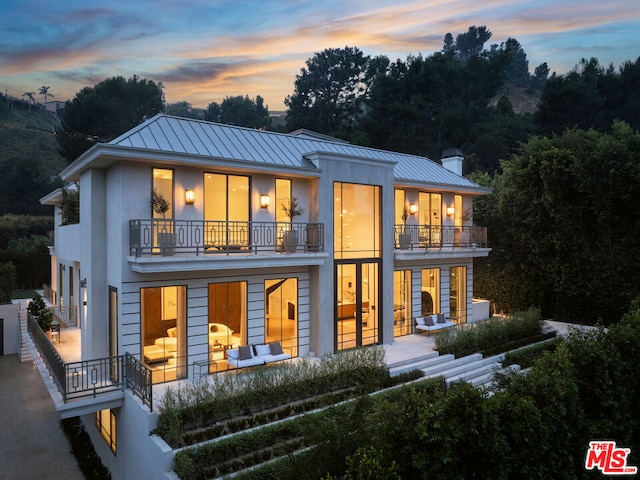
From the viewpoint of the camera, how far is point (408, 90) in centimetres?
4228

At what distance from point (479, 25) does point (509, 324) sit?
366 feet

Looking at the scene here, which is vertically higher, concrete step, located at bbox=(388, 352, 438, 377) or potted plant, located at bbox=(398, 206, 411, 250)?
potted plant, located at bbox=(398, 206, 411, 250)

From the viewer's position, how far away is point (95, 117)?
39.5m

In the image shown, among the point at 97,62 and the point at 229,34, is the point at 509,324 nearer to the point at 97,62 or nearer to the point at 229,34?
the point at 229,34

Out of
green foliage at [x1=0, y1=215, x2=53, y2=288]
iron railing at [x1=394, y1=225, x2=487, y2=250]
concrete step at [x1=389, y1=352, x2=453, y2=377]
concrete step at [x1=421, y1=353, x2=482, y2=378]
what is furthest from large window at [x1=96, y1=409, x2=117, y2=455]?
green foliage at [x1=0, y1=215, x2=53, y2=288]

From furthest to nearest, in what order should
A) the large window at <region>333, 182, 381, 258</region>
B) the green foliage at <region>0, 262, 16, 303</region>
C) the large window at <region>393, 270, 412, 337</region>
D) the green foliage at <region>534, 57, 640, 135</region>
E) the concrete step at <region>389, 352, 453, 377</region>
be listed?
1. the green foliage at <region>534, 57, 640, 135</region>
2. the green foliage at <region>0, 262, 16, 303</region>
3. the large window at <region>393, 270, 412, 337</region>
4. the large window at <region>333, 182, 381, 258</region>
5. the concrete step at <region>389, 352, 453, 377</region>

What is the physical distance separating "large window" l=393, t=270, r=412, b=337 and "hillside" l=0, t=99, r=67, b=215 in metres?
38.8

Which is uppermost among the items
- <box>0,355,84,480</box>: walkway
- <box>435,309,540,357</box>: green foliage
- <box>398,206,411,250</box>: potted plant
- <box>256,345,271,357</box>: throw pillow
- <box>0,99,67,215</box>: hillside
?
<box>0,99,67,215</box>: hillside

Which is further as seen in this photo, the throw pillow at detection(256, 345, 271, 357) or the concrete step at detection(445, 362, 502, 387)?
the concrete step at detection(445, 362, 502, 387)

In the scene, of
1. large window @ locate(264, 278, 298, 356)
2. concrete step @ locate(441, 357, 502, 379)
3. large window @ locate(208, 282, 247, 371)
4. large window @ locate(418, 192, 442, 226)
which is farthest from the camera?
large window @ locate(418, 192, 442, 226)

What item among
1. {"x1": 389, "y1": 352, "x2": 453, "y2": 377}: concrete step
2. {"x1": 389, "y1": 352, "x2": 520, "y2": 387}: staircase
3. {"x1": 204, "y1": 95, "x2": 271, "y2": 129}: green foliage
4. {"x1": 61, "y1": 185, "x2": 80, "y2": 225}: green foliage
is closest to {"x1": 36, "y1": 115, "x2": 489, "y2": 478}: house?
{"x1": 61, "y1": 185, "x2": 80, "y2": 225}: green foliage

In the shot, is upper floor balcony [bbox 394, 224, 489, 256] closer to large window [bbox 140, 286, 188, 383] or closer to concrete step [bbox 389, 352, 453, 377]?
concrete step [bbox 389, 352, 453, 377]

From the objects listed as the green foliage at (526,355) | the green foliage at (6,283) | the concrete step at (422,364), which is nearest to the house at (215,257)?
the concrete step at (422,364)

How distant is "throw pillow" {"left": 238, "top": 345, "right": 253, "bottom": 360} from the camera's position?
12.3m
